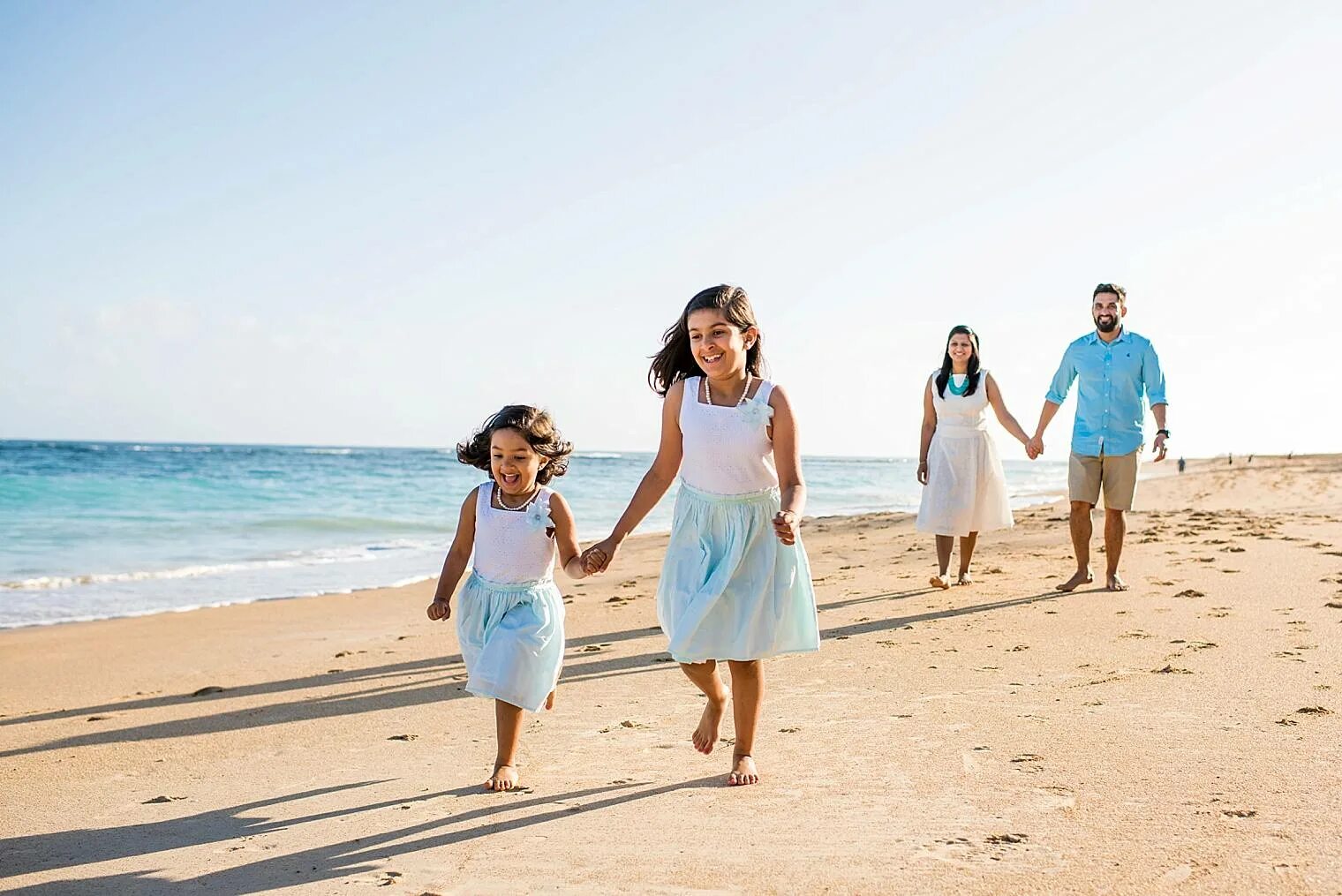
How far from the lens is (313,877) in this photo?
2869 mm

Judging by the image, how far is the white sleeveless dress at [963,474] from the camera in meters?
8.16

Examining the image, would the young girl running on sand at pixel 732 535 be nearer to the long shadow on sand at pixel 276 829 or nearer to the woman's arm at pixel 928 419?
the long shadow on sand at pixel 276 829

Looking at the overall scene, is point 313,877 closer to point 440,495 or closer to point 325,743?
point 325,743

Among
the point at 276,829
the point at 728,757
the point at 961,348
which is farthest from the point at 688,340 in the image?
the point at 961,348

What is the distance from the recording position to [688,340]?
163 inches

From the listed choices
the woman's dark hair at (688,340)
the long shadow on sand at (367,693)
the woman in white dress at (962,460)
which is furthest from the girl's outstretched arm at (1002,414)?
the woman's dark hair at (688,340)

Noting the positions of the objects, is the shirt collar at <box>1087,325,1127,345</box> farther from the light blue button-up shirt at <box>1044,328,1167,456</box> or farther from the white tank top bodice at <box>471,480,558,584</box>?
the white tank top bodice at <box>471,480,558,584</box>

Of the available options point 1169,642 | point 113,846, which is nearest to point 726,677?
point 1169,642

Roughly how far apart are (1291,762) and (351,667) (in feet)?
15.2

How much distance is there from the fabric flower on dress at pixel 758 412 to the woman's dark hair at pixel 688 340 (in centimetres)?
29

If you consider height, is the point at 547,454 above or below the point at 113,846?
above

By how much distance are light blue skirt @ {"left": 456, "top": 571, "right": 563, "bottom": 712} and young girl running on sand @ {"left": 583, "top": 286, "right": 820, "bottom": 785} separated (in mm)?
301

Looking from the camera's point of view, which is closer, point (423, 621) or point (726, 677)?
point (726, 677)

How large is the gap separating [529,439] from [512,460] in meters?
0.10
